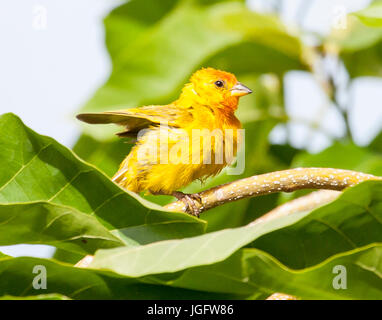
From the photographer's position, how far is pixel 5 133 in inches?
71.7

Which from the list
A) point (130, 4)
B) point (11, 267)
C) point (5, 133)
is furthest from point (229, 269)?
point (130, 4)

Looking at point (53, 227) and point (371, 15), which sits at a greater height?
point (371, 15)

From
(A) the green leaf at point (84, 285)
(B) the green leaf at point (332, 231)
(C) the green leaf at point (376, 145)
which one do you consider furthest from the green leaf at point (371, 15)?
(C) the green leaf at point (376, 145)

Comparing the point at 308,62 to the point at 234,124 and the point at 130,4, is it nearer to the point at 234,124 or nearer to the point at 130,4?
the point at 234,124

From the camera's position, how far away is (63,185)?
1855mm

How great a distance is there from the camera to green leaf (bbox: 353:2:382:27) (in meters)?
2.16

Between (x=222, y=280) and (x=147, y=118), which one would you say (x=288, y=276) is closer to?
(x=222, y=280)

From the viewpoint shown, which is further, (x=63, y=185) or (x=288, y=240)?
(x=63, y=185)

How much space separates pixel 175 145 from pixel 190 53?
1142 millimetres

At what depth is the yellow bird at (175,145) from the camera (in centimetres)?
314

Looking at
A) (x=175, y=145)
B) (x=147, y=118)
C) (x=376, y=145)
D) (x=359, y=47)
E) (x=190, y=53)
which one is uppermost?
(x=190, y=53)

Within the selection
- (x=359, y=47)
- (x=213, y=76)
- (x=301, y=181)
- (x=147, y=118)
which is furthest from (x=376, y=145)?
(x=301, y=181)

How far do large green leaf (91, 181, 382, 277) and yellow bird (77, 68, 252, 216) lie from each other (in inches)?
51.5
